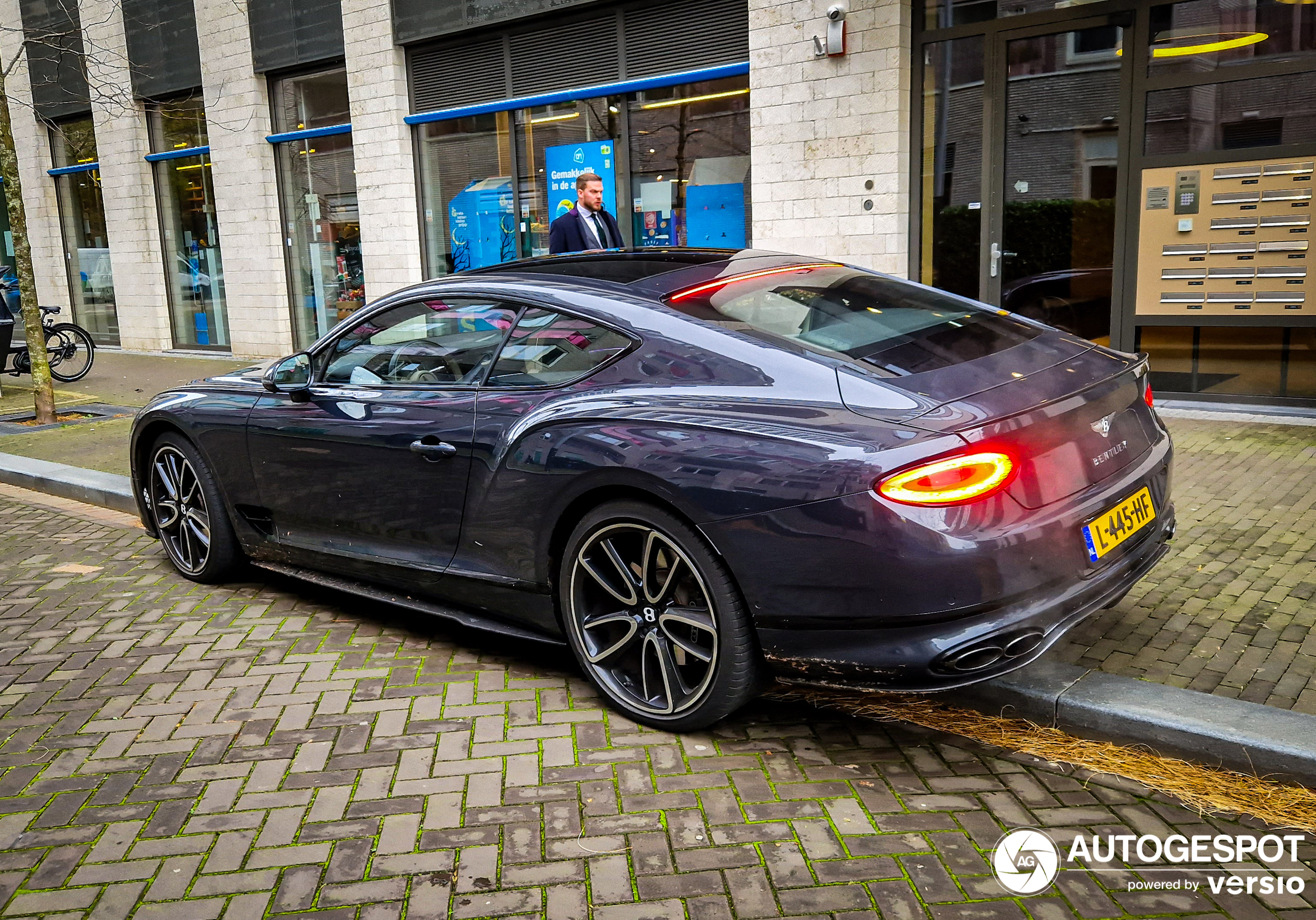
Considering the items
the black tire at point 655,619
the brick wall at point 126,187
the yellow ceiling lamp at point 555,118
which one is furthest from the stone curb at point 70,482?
the brick wall at point 126,187

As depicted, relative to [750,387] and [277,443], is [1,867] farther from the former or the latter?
[750,387]

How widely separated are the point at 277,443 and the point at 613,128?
7791 millimetres

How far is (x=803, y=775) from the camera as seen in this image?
3273 mm

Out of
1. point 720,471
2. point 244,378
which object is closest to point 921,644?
point 720,471

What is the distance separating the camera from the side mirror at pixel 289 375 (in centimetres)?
478

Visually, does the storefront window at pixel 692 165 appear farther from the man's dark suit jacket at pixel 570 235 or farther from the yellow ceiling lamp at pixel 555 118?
the man's dark suit jacket at pixel 570 235

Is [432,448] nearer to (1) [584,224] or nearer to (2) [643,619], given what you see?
(2) [643,619]

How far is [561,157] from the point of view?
1214 cm

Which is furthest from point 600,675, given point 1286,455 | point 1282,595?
point 1286,455

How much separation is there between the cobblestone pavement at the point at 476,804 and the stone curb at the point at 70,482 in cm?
295

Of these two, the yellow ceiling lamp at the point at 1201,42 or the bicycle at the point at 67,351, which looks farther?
the bicycle at the point at 67,351

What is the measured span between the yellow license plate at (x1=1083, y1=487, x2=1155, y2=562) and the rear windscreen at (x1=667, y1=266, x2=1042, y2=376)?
2.01 feet

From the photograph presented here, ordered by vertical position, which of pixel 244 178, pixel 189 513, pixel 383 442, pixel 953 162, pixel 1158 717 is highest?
pixel 244 178

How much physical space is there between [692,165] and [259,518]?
7.20 metres
